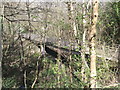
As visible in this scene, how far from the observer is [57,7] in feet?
11.4

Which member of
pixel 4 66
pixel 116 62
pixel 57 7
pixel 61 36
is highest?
pixel 57 7

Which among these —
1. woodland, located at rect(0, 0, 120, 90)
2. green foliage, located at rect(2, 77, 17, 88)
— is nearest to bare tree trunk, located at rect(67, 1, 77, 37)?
woodland, located at rect(0, 0, 120, 90)

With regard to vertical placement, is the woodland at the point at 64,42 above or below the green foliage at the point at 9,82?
above

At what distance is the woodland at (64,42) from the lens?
223 cm

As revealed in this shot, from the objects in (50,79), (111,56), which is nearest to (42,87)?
(50,79)

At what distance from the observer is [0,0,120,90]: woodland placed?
88.0 inches

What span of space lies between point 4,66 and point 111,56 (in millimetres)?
2985

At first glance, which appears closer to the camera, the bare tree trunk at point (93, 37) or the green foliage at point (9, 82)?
the bare tree trunk at point (93, 37)

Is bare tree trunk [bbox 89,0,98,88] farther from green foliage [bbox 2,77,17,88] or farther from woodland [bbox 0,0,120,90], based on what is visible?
green foliage [bbox 2,77,17,88]

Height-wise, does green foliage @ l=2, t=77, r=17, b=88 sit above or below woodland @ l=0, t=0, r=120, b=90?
below

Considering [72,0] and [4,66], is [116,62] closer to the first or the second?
[72,0]

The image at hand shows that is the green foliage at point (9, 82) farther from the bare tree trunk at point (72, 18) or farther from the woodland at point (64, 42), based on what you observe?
the bare tree trunk at point (72, 18)

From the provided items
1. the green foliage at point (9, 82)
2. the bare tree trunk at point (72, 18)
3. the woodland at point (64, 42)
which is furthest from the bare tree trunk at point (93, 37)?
the green foliage at point (9, 82)

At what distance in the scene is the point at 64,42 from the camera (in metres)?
3.39
